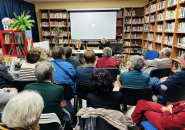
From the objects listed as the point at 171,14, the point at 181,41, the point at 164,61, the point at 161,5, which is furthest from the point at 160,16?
the point at 164,61

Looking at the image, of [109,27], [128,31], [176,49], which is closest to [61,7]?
[109,27]

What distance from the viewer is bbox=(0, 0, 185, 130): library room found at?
109 cm

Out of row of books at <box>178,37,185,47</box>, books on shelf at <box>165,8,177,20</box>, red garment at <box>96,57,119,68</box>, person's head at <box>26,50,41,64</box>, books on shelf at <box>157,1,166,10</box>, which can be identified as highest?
books on shelf at <box>157,1,166,10</box>

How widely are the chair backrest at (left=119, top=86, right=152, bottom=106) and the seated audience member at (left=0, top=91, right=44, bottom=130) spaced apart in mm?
1135

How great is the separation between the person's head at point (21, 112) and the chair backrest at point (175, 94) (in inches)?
70.2

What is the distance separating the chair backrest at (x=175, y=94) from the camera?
1711 millimetres

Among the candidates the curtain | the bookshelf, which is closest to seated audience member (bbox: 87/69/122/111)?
the bookshelf

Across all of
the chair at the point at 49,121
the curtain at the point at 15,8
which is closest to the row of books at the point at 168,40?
the chair at the point at 49,121

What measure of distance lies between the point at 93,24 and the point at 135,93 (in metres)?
5.22

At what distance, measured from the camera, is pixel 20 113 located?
2.48 ft

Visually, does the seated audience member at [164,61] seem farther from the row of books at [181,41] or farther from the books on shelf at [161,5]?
the books on shelf at [161,5]

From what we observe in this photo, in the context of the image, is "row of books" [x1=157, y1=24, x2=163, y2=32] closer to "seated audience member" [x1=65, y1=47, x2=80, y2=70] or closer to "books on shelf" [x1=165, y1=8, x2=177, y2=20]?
"books on shelf" [x1=165, y1=8, x2=177, y2=20]

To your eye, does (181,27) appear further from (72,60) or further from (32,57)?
(32,57)

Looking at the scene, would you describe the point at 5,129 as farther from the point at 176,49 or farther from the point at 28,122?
the point at 176,49
